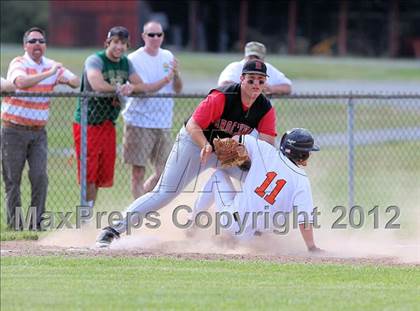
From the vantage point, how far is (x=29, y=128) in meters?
11.6

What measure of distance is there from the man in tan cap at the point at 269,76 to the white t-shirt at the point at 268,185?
2.13 m

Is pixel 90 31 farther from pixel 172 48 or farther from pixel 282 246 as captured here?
pixel 282 246

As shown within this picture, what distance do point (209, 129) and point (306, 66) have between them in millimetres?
28322

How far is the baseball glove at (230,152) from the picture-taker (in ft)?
31.7

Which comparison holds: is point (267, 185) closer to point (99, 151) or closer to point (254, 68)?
point (254, 68)

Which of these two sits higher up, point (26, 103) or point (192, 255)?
point (26, 103)

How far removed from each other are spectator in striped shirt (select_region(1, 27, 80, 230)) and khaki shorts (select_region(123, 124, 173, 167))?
896mm

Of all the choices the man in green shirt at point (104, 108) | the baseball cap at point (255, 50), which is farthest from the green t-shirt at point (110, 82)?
the baseball cap at point (255, 50)

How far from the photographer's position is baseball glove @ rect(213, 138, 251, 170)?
966 centimetres

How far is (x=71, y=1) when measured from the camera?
4616 centimetres

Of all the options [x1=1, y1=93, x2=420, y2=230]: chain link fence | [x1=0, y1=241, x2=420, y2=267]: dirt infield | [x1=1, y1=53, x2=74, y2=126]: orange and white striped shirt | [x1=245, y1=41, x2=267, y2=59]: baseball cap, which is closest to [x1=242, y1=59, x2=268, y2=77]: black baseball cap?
[x1=0, y1=241, x2=420, y2=267]: dirt infield

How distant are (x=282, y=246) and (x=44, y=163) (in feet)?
9.93

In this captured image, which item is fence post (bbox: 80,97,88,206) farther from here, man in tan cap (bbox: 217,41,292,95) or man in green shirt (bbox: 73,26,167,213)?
man in tan cap (bbox: 217,41,292,95)

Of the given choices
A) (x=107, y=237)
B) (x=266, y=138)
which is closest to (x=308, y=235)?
(x=266, y=138)
